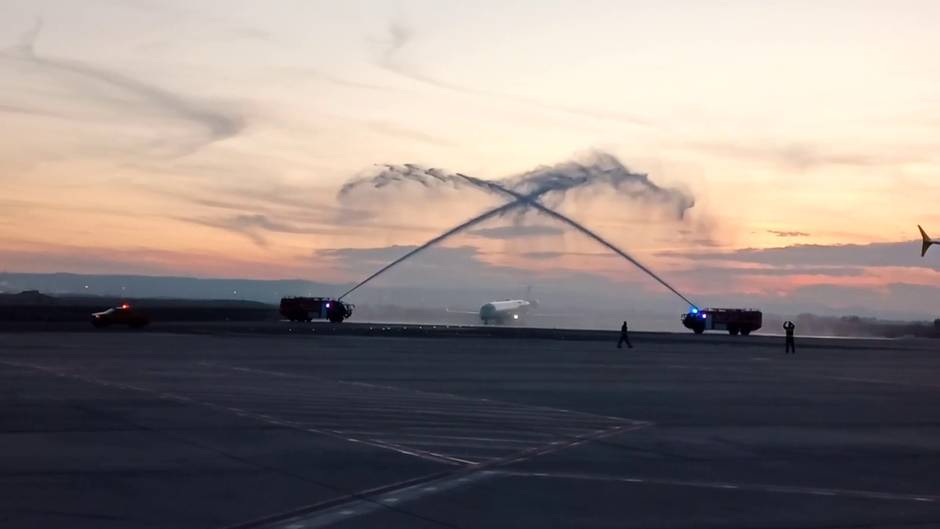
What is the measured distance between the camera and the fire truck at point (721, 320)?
3378 inches

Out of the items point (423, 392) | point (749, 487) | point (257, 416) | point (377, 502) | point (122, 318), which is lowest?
point (377, 502)

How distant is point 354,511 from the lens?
11.9 metres

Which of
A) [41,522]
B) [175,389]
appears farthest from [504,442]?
[175,389]

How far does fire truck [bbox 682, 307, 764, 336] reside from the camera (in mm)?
85812

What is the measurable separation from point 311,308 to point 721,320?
105ft

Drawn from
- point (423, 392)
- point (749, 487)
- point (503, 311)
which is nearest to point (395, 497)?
point (749, 487)

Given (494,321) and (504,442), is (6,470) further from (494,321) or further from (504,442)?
(494,321)

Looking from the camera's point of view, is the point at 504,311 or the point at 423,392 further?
the point at 504,311

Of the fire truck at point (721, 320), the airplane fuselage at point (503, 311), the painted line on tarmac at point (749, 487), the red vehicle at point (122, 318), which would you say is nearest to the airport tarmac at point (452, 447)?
the painted line on tarmac at point (749, 487)

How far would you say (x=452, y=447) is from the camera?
668 inches

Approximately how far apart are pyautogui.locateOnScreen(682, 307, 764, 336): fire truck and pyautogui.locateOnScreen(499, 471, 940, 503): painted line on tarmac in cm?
7280

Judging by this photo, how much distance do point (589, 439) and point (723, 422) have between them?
4.40 m

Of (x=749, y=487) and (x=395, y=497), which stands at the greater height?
(x=749, y=487)

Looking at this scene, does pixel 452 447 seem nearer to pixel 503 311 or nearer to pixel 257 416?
pixel 257 416
